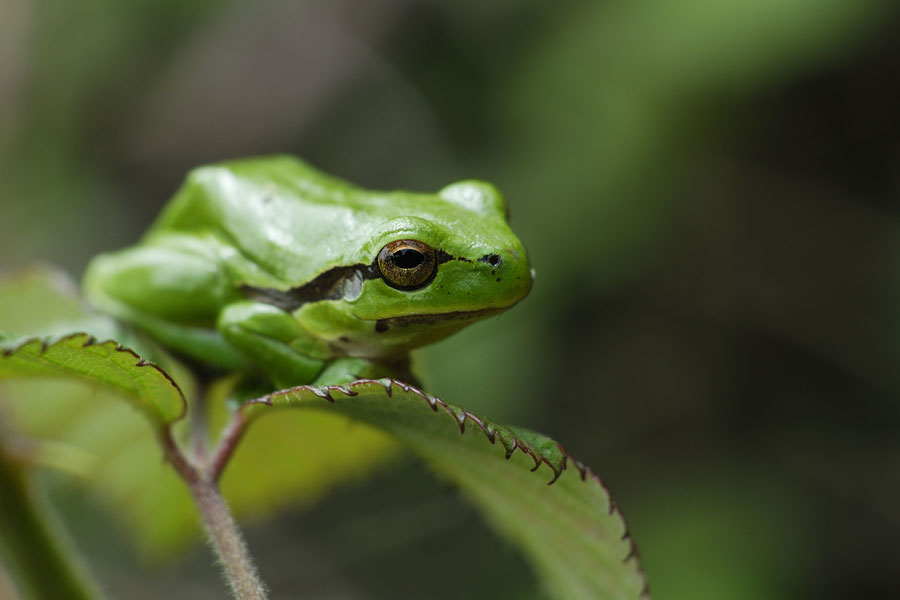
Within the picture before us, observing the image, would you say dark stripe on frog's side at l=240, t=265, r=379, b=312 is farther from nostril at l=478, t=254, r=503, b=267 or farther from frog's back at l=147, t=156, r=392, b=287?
nostril at l=478, t=254, r=503, b=267

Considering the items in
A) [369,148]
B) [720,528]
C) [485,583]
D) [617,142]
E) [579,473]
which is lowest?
[579,473]

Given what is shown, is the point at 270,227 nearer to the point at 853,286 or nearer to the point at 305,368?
the point at 305,368


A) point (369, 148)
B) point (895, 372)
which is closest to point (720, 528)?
point (895, 372)

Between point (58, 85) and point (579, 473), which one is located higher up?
point (58, 85)

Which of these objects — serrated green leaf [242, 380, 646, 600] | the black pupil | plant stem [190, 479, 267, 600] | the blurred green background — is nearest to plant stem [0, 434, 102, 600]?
plant stem [190, 479, 267, 600]

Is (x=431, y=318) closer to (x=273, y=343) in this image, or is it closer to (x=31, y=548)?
(x=273, y=343)

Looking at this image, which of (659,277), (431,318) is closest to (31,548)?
(431,318)

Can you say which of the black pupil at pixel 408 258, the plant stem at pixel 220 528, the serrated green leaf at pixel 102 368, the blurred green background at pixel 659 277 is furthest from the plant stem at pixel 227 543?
the blurred green background at pixel 659 277
